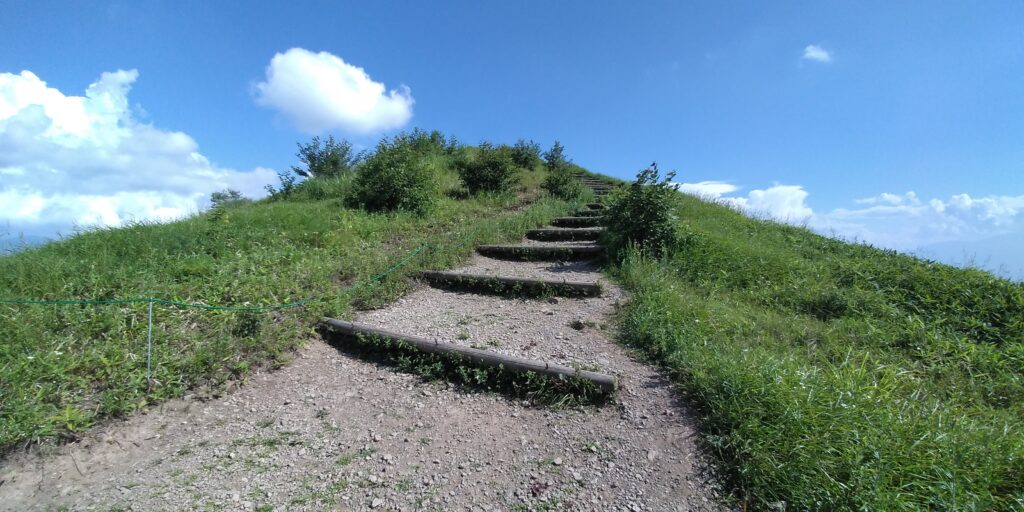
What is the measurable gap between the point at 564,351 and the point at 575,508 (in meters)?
1.42

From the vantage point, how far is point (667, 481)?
211 cm

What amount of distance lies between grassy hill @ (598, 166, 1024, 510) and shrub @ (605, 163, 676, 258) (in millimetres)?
173

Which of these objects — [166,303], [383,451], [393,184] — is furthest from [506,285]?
[393,184]

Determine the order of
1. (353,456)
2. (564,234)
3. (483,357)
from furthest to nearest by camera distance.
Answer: (564,234) < (483,357) < (353,456)

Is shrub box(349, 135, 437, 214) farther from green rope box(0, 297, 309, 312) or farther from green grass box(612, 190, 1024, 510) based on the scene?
green grass box(612, 190, 1024, 510)

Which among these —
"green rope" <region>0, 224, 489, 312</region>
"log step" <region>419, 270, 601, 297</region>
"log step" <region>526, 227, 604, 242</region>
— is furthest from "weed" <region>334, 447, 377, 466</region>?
"log step" <region>526, 227, 604, 242</region>

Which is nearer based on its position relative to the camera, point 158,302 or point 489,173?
point 158,302

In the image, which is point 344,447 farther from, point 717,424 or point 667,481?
point 717,424

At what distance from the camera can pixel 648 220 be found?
555 centimetres

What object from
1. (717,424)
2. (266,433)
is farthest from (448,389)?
(717,424)

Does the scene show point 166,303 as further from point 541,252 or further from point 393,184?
point 393,184

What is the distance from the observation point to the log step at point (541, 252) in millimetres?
5895

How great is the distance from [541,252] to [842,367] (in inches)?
148

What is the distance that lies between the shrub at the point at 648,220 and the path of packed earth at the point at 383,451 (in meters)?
2.45
